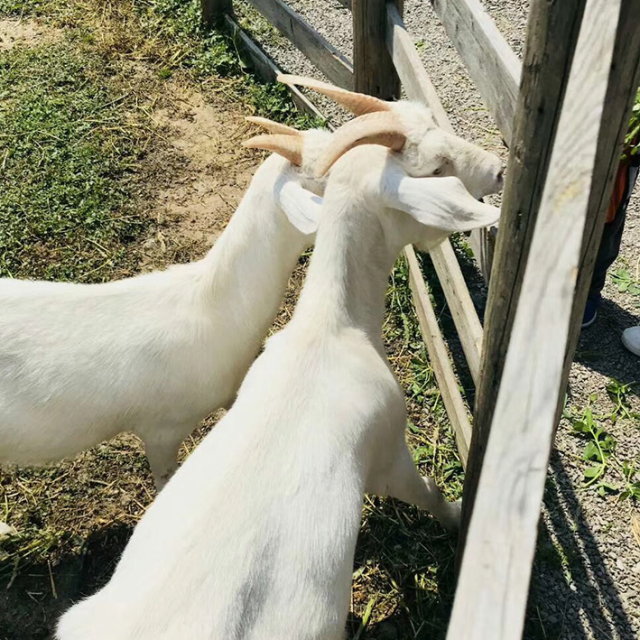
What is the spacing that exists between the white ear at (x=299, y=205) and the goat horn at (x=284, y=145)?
12 cm

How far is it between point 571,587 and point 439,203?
2035 mm

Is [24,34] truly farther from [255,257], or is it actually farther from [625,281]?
[625,281]

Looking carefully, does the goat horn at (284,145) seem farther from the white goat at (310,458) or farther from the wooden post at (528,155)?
the wooden post at (528,155)

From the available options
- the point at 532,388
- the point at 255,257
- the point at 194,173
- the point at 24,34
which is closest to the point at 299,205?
the point at 255,257

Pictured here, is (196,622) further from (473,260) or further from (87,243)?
(87,243)

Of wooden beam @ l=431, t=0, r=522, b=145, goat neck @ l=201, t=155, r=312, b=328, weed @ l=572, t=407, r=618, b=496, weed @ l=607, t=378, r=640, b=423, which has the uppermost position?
wooden beam @ l=431, t=0, r=522, b=145

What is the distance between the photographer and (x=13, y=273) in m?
5.18

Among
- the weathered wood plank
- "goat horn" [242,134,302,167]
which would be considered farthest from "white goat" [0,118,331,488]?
the weathered wood plank

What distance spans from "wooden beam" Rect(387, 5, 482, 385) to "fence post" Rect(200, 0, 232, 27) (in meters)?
3.07

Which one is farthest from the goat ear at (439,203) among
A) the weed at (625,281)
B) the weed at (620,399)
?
the weed at (625,281)

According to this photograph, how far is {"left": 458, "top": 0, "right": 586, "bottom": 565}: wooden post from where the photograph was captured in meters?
1.80

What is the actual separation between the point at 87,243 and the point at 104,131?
145cm

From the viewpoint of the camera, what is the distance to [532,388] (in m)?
1.25

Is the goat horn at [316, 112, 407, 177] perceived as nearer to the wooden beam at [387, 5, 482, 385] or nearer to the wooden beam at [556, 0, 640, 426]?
the wooden beam at [387, 5, 482, 385]
